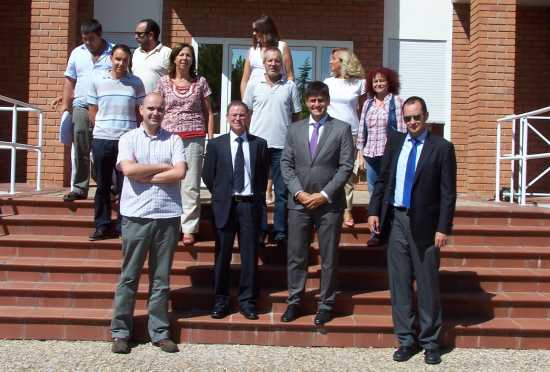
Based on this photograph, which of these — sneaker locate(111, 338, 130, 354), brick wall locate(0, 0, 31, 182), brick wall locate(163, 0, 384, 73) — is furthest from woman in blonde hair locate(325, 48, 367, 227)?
brick wall locate(0, 0, 31, 182)

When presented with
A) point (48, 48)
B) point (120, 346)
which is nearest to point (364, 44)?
point (48, 48)

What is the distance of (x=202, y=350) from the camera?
485cm

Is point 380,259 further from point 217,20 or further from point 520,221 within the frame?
point 217,20

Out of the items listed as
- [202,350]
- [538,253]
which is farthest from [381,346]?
[538,253]

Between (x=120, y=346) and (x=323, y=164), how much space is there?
2.15 m

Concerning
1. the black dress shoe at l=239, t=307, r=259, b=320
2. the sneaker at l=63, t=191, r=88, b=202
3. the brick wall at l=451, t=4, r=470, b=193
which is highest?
the brick wall at l=451, t=4, r=470, b=193

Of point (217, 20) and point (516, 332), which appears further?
point (217, 20)

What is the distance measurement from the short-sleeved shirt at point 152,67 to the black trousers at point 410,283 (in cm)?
281

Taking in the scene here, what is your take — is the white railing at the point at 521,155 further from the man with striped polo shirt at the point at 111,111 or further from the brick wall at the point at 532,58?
the man with striped polo shirt at the point at 111,111

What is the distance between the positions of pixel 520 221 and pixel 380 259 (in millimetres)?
1755

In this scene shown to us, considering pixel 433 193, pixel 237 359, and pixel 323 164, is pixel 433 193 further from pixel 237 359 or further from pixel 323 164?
pixel 237 359

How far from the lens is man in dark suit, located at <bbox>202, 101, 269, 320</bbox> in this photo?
507cm

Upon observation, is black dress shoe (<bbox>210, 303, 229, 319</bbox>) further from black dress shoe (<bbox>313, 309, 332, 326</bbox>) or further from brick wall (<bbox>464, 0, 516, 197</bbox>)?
brick wall (<bbox>464, 0, 516, 197</bbox>)

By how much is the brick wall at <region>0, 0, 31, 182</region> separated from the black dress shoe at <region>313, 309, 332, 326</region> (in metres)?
7.40
